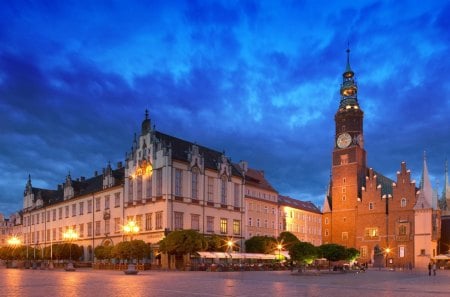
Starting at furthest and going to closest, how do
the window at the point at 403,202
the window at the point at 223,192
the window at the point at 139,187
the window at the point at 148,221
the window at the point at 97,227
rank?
the window at the point at 403,202, the window at the point at 97,227, the window at the point at 223,192, the window at the point at 139,187, the window at the point at 148,221

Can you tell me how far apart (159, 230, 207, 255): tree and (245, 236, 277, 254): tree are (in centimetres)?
1708

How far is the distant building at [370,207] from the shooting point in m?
88.2

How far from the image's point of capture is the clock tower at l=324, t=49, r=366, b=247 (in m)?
99.9

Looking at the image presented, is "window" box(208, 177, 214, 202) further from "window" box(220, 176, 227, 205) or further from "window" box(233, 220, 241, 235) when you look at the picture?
"window" box(233, 220, 241, 235)

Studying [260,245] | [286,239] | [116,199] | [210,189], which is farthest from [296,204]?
[116,199]

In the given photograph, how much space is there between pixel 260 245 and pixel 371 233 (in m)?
29.4

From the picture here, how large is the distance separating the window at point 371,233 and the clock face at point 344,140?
18.3 meters

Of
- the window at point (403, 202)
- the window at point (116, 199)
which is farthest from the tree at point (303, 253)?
the window at point (403, 202)

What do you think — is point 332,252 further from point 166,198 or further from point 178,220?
point 166,198

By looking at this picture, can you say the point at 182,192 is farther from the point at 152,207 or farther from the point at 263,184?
the point at 263,184

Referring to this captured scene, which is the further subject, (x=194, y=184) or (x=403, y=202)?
(x=403, y=202)

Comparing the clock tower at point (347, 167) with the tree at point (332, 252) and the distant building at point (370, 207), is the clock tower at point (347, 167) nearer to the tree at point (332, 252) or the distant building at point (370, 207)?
the distant building at point (370, 207)

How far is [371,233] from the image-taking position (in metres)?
94.7

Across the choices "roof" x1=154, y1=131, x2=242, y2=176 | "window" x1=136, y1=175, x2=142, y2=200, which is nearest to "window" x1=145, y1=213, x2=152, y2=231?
"window" x1=136, y1=175, x2=142, y2=200
